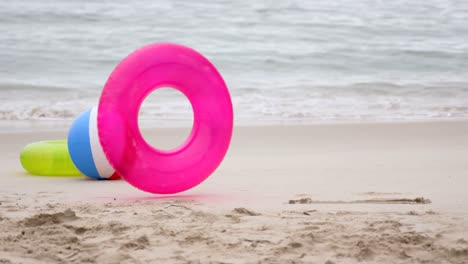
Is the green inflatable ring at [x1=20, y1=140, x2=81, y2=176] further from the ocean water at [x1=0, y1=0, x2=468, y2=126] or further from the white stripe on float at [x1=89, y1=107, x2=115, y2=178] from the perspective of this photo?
the ocean water at [x1=0, y1=0, x2=468, y2=126]

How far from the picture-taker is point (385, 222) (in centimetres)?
348

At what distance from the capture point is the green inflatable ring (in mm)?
5574

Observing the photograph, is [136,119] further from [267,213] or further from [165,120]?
[165,120]

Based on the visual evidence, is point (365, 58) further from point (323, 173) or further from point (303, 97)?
point (323, 173)

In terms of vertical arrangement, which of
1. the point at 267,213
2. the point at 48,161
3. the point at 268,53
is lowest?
the point at 267,213

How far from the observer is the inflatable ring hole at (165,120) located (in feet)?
24.4

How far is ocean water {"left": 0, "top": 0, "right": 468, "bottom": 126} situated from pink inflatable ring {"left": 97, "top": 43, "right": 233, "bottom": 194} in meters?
4.26

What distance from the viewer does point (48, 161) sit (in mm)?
5586

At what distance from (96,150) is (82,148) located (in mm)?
102

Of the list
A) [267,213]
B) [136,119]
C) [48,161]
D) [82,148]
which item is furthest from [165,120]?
[267,213]

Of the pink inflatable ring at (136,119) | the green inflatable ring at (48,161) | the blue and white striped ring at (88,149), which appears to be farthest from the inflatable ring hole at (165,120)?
the pink inflatable ring at (136,119)

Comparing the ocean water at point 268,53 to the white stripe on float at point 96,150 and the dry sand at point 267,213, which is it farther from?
the white stripe on float at point 96,150

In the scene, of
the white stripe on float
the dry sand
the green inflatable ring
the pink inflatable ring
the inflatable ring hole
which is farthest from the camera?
the inflatable ring hole

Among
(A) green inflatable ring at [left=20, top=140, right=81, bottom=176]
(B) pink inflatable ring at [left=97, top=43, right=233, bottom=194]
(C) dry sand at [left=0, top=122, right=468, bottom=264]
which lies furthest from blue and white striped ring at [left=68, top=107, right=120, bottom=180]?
(B) pink inflatable ring at [left=97, top=43, right=233, bottom=194]
